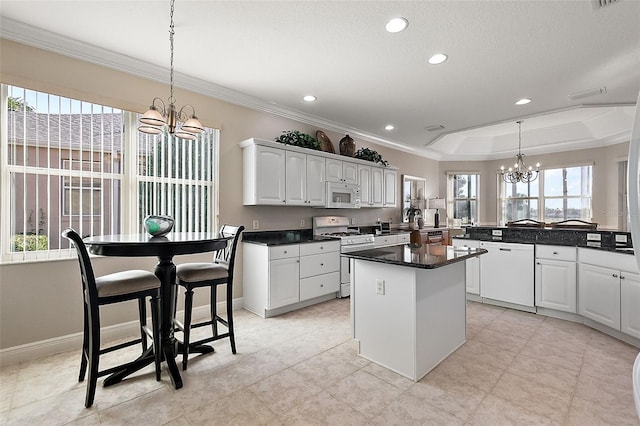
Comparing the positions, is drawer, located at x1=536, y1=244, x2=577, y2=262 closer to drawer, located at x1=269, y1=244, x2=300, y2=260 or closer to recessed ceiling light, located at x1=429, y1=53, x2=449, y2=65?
recessed ceiling light, located at x1=429, y1=53, x2=449, y2=65

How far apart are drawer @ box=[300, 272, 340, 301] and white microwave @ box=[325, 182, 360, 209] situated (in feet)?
3.49

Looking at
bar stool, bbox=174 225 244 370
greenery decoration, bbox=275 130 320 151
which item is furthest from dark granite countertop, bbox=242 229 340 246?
greenery decoration, bbox=275 130 320 151

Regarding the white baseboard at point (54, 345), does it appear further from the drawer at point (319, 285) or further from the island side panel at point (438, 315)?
the island side panel at point (438, 315)

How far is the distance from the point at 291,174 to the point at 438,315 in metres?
2.49

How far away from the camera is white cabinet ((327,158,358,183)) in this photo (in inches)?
182

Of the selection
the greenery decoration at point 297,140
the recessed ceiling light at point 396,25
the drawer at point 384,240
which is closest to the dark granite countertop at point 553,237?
the drawer at point 384,240

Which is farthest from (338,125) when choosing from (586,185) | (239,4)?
(586,185)

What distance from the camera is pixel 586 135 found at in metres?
6.13

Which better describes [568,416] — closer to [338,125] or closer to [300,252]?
[300,252]

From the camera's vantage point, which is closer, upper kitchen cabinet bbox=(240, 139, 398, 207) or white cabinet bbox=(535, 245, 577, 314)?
white cabinet bbox=(535, 245, 577, 314)

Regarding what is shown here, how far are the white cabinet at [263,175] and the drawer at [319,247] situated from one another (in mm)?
661

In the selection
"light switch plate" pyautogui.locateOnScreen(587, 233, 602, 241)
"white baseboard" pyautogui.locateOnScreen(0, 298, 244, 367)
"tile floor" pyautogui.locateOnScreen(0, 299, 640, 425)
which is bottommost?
"tile floor" pyautogui.locateOnScreen(0, 299, 640, 425)

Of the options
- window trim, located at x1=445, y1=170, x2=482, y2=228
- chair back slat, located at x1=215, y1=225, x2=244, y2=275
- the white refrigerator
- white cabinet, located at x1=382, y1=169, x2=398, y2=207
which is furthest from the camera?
window trim, located at x1=445, y1=170, x2=482, y2=228

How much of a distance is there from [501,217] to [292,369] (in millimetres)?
6933
